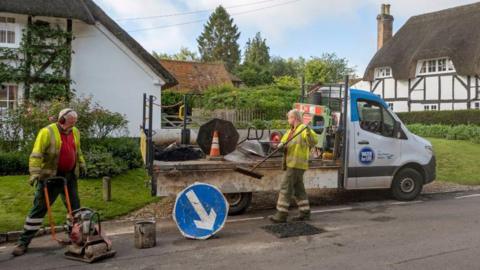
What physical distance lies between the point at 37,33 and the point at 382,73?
2843 cm

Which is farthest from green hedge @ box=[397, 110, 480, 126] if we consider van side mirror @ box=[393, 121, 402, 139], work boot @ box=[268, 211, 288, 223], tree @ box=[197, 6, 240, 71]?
tree @ box=[197, 6, 240, 71]

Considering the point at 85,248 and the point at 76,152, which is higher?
the point at 76,152

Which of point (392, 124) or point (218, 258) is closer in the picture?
point (218, 258)

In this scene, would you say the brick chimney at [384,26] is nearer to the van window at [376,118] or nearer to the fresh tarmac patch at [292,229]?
the van window at [376,118]

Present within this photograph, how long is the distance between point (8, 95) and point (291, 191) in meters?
13.4

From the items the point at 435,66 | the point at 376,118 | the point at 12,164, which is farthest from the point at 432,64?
the point at 12,164

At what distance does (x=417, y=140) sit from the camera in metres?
9.98

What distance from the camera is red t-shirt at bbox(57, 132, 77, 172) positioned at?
21.1 feet

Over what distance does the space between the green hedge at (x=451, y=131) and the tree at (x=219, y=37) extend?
165 feet

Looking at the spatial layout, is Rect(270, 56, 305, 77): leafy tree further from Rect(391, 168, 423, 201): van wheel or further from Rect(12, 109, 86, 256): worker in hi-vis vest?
Rect(12, 109, 86, 256): worker in hi-vis vest

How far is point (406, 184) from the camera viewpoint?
9875mm

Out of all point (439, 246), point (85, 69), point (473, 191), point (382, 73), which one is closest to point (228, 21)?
point (382, 73)

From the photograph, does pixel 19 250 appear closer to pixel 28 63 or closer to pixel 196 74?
pixel 28 63

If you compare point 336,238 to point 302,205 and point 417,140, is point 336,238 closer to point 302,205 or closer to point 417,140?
point 302,205
